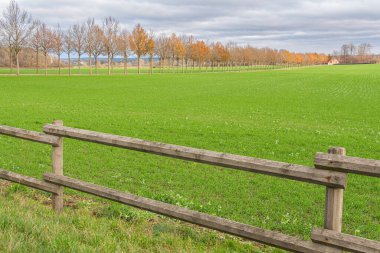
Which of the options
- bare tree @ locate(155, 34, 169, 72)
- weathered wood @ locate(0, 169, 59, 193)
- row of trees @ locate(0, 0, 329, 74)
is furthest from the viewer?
bare tree @ locate(155, 34, 169, 72)

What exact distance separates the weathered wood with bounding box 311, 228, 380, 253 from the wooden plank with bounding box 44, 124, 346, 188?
0.49 metres

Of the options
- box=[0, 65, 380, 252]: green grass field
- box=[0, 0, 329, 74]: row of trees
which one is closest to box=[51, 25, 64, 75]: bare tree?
box=[0, 0, 329, 74]: row of trees

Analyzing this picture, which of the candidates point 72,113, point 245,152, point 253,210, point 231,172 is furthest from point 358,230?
point 72,113

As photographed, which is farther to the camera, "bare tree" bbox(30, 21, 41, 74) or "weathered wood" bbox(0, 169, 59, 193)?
"bare tree" bbox(30, 21, 41, 74)

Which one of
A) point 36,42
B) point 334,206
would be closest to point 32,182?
point 334,206

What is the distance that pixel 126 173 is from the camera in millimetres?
10414

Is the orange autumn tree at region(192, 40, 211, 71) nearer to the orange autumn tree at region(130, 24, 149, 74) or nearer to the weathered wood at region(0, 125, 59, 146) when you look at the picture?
the orange autumn tree at region(130, 24, 149, 74)

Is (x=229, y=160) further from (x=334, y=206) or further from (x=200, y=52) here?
(x=200, y=52)

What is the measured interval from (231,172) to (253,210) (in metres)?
2.95

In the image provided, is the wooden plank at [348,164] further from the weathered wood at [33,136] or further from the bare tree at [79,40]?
the bare tree at [79,40]

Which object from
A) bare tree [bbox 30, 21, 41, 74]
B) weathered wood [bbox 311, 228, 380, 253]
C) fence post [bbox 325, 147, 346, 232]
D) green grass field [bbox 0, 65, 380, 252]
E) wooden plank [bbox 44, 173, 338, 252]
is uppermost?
bare tree [bbox 30, 21, 41, 74]

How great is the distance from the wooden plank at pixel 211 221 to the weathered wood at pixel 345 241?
0.09 m

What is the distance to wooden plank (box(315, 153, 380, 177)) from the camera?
12.8ft

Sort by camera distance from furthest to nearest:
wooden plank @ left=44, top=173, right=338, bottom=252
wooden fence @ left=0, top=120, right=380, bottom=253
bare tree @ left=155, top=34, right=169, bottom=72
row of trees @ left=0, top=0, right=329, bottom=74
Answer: bare tree @ left=155, top=34, right=169, bottom=72
row of trees @ left=0, top=0, right=329, bottom=74
wooden plank @ left=44, top=173, right=338, bottom=252
wooden fence @ left=0, top=120, right=380, bottom=253
